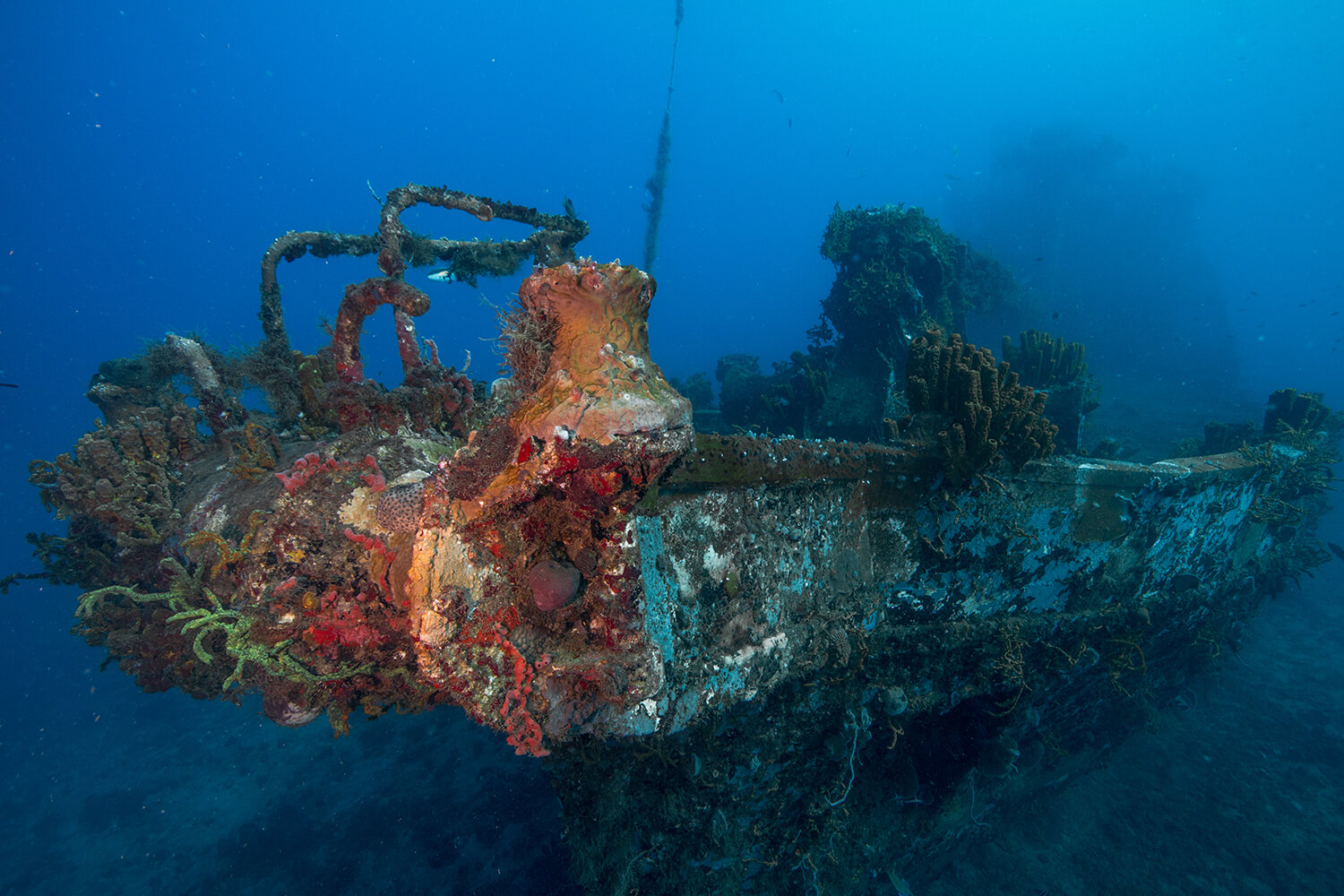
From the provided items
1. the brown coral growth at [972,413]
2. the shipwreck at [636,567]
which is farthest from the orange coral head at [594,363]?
the brown coral growth at [972,413]

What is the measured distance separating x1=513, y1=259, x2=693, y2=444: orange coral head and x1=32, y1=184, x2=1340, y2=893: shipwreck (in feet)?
0.05

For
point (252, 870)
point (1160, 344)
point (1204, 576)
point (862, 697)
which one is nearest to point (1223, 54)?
point (1160, 344)

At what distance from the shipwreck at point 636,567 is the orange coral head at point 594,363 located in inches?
0.6

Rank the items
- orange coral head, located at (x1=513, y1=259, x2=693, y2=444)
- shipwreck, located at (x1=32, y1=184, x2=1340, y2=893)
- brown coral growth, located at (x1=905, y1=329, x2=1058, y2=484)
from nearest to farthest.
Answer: orange coral head, located at (x1=513, y1=259, x2=693, y2=444) < shipwreck, located at (x1=32, y1=184, x2=1340, y2=893) < brown coral growth, located at (x1=905, y1=329, x2=1058, y2=484)

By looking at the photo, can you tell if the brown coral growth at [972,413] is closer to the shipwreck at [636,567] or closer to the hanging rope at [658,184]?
the shipwreck at [636,567]

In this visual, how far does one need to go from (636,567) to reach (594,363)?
3.53ft

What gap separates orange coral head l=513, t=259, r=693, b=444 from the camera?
2131 mm

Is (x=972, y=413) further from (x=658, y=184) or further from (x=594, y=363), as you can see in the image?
(x=658, y=184)

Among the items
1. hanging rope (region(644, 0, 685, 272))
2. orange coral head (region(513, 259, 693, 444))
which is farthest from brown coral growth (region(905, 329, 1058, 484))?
hanging rope (region(644, 0, 685, 272))

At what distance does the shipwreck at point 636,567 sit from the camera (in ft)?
7.82

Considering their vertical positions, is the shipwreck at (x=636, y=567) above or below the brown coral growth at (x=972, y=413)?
below

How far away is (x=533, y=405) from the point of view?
7.57 ft

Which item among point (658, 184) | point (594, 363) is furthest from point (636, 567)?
point (658, 184)

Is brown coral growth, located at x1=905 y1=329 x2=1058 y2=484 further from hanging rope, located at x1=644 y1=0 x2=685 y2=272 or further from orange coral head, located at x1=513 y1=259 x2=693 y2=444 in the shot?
hanging rope, located at x1=644 y1=0 x2=685 y2=272
